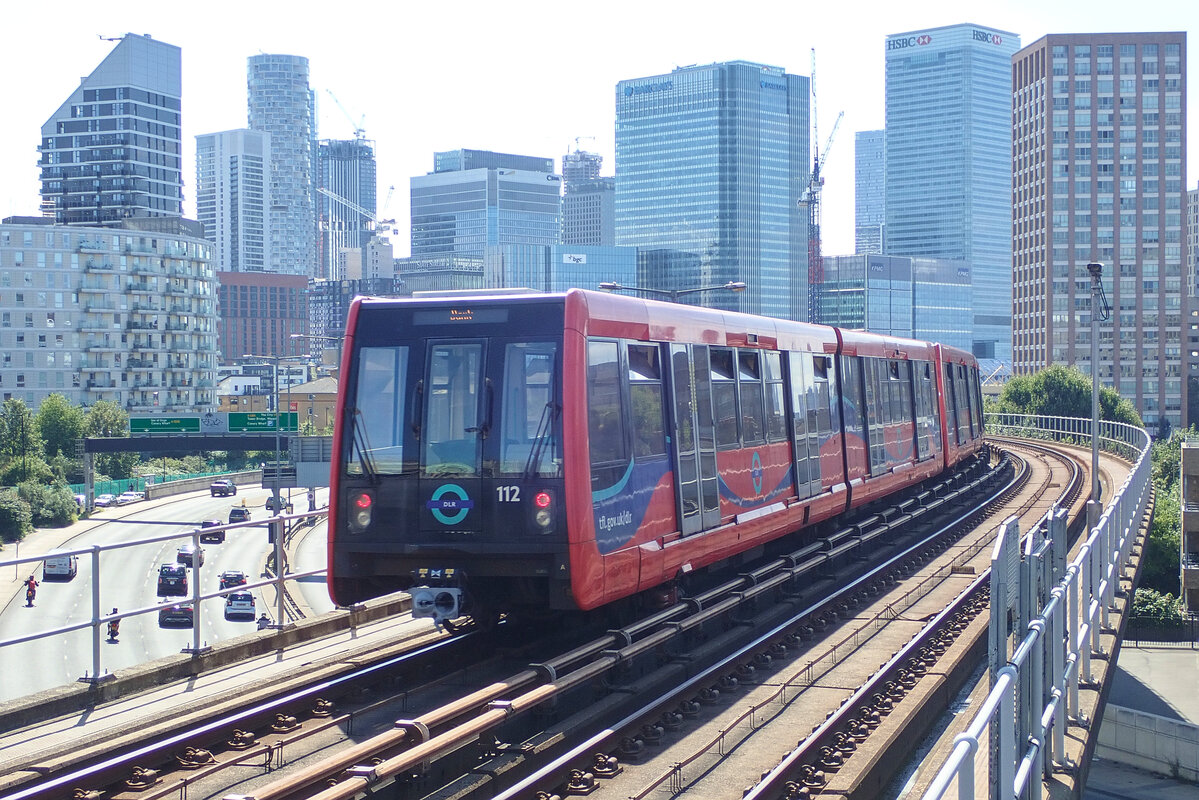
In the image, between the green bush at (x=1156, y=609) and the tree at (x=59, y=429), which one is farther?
the tree at (x=59, y=429)

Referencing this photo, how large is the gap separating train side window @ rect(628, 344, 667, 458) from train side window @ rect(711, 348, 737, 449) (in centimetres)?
157

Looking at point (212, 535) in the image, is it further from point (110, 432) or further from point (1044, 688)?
point (110, 432)

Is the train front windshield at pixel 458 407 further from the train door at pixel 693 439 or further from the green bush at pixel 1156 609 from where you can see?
the green bush at pixel 1156 609

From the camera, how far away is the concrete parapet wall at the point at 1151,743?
1316 inches

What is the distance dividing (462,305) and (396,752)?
167 inches

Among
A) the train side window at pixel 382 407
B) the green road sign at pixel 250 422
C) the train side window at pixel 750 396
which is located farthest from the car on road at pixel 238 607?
the train side window at pixel 382 407

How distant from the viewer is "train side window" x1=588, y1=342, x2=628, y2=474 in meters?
11.3

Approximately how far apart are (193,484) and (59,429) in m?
11.7

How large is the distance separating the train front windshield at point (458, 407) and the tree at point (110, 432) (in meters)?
95.2

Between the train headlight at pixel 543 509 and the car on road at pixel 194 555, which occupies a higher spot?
the train headlight at pixel 543 509

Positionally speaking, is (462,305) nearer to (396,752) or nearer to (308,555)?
(396,752)

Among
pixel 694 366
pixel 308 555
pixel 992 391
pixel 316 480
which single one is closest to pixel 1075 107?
pixel 992 391

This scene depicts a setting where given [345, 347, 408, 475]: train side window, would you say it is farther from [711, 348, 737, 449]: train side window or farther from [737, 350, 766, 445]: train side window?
[737, 350, 766, 445]: train side window

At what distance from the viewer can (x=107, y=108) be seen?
589 feet
